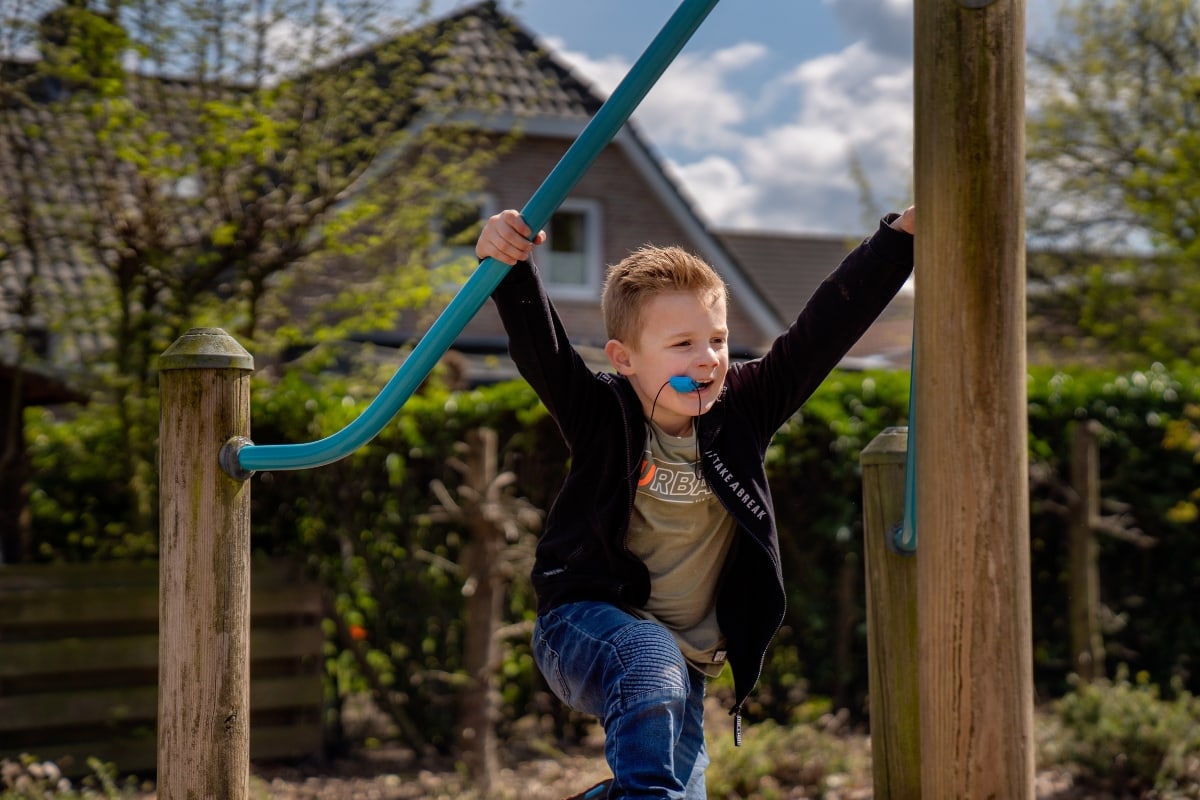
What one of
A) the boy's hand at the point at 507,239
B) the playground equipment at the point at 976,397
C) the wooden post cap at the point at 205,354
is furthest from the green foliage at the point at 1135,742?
the wooden post cap at the point at 205,354

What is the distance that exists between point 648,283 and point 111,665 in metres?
3.83

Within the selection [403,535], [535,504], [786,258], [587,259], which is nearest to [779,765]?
[535,504]

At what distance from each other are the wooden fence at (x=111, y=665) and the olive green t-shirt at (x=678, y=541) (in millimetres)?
3431

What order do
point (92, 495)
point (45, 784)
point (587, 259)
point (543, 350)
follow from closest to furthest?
point (543, 350) → point (45, 784) → point (92, 495) → point (587, 259)

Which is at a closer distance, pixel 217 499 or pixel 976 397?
pixel 976 397

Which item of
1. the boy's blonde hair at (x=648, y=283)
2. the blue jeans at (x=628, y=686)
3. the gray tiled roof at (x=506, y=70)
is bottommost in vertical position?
the blue jeans at (x=628, y=686)

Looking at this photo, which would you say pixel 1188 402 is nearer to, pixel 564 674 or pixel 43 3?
pixel 564 674

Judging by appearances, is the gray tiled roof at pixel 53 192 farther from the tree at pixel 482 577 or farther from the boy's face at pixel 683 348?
the boy's face at pixel 683 348

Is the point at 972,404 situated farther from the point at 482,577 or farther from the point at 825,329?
the point at 482,577

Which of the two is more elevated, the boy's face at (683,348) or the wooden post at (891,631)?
the boy's face at (683,348)

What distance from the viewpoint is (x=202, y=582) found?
2051mm

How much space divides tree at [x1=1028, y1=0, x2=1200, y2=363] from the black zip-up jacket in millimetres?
8353

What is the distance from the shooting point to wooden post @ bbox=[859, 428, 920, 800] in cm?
244

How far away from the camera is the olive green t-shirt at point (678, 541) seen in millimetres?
2371
